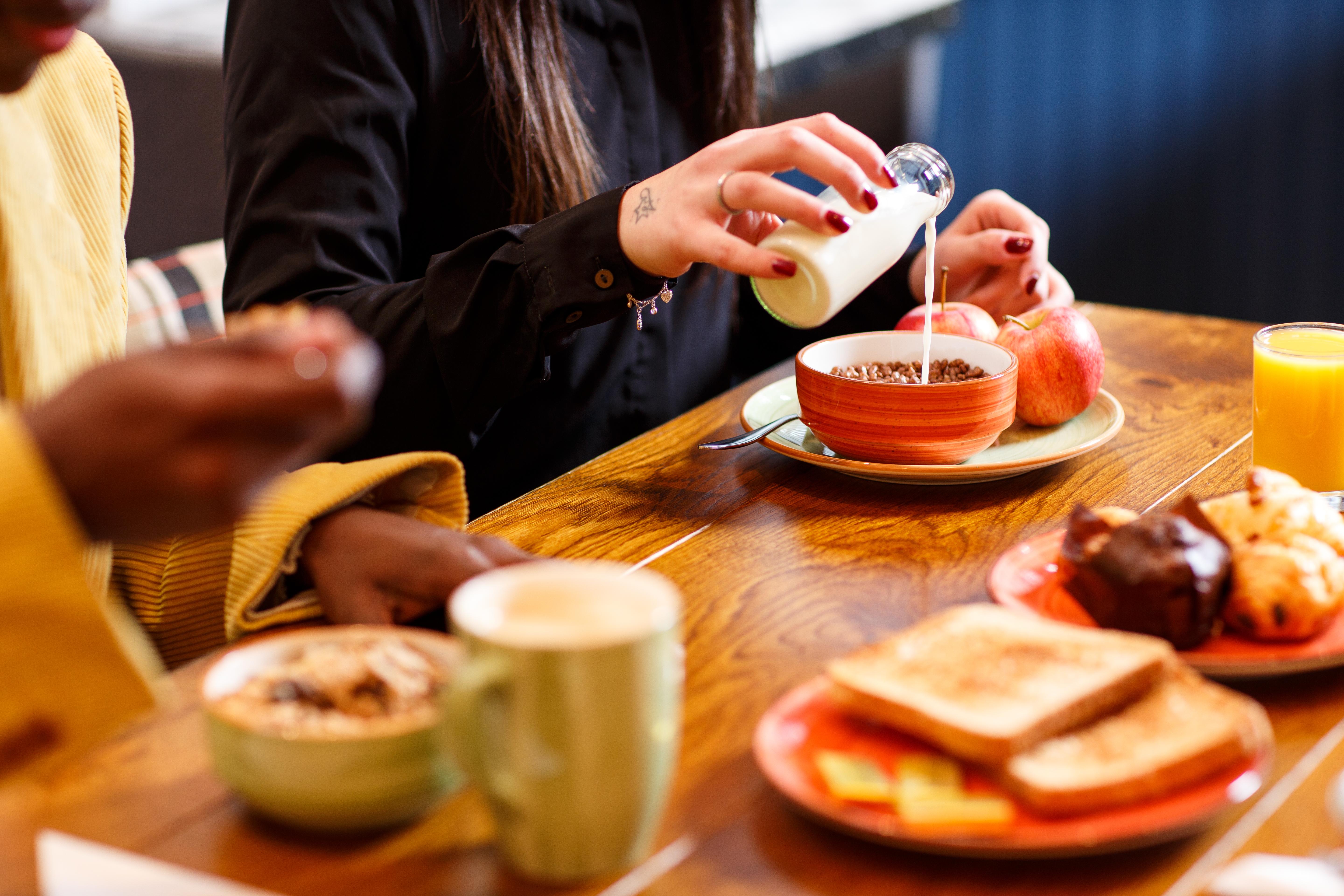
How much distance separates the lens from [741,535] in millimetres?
994

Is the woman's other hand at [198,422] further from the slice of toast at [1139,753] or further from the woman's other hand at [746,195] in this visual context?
the woman's other hand at [746,195]

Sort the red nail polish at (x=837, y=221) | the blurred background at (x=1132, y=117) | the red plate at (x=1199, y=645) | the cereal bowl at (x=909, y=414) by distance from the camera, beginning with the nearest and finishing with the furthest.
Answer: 1. the red plate at (x=1199, y=645)
2. the red nail polish at (x=837, y=221)
3. the cereal bowl at (x=909, y=414)
4. the blurred background at (x=1132, y=117)

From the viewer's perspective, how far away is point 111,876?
60 centimetres

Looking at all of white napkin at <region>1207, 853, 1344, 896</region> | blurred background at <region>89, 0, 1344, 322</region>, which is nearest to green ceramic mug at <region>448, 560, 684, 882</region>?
white napkin at <region>1207, 853, 1344, 896</region>

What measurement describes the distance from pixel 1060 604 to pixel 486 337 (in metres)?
0.54

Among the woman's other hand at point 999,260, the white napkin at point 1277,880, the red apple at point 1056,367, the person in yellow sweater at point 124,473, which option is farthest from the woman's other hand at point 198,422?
the woman's other hand at point 999,260

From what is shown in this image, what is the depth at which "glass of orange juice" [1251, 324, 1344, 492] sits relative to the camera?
40.5 inches

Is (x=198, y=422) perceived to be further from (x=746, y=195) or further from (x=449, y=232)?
(x=449, y=232)

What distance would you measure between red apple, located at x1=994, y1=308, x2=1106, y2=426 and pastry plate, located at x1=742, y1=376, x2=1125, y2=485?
0.07 ft

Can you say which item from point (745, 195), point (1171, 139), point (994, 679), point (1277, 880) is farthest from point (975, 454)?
point (1171, 139)

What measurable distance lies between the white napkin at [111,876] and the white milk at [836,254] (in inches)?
23.1

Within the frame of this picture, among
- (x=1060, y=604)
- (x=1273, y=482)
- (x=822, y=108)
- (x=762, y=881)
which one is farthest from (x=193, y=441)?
(x=822, y=108)

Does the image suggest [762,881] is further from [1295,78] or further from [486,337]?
[1295,78]

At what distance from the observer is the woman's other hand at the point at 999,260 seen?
135 centimetres
